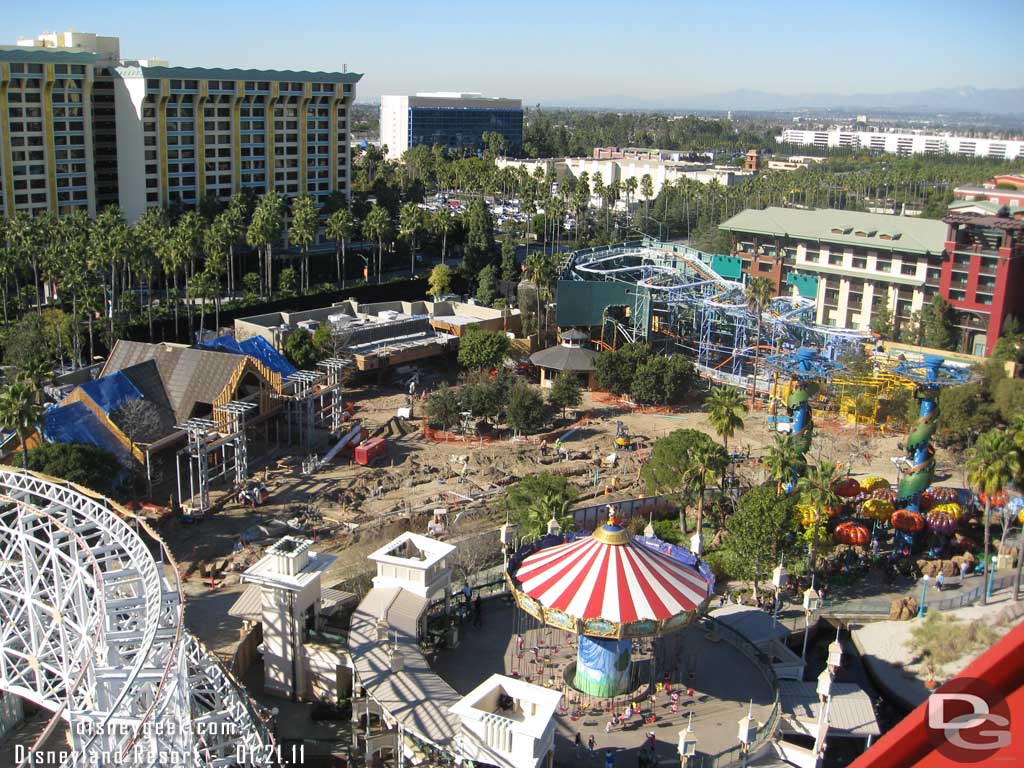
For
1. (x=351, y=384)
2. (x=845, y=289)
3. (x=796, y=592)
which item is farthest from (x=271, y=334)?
(x=845, y=289)

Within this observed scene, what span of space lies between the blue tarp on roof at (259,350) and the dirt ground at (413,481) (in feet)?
16.9

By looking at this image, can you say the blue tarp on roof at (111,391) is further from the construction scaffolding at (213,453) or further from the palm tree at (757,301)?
the palm tree at (757,301)

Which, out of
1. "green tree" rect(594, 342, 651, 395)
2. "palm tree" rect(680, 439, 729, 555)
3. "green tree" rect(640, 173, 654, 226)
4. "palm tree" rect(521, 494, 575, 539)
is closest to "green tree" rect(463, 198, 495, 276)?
"green tree" rect(594, 342, 651, 395)

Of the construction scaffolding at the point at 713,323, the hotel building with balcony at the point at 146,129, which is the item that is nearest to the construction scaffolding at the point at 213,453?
the construction scaffolding at the point at 713,323

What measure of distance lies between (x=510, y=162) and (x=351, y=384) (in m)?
116

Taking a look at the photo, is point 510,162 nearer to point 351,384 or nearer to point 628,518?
point 351,384

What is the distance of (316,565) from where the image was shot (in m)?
30.0

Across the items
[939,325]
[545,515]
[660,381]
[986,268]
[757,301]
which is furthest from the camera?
[986,268]

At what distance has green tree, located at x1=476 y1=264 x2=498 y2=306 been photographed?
80.2 meters

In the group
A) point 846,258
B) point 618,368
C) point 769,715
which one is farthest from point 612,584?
point 846,258

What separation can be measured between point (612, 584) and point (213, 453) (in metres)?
27.1

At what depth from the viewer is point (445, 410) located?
54.0m

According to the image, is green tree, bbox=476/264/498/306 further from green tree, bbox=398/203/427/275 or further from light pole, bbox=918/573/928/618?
light pole, bbox=918/573/928/618

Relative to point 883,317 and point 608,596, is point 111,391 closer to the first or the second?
point 608,596
